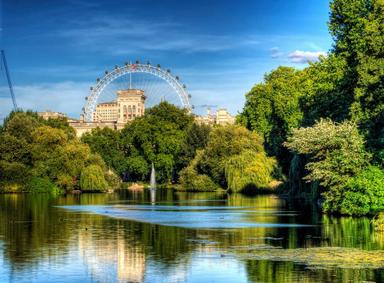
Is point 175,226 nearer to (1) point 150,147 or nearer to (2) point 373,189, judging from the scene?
(2) point 373,189

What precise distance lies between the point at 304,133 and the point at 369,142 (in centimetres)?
364

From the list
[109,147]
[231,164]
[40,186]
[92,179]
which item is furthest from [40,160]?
[109,147]

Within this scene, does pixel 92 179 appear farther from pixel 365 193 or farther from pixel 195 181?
pixel 365 193

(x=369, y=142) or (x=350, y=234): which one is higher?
(x=369, y=142)

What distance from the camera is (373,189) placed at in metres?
34.8

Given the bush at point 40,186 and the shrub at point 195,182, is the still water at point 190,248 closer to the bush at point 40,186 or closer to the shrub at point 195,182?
the bush at point 40,186

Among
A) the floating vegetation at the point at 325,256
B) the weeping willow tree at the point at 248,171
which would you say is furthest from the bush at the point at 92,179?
the floating vegetation at the point at 325,256

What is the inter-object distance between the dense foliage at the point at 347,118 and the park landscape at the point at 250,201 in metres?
0.08

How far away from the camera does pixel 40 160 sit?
73125mm

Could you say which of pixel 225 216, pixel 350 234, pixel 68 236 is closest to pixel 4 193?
pixel 225 216

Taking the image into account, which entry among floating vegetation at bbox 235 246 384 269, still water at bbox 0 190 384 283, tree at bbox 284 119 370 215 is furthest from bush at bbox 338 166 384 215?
floating vegetation at bbox 235 246 384 269

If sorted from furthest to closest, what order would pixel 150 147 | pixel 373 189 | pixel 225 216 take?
pixel 150 147, pixel 225 216, pixel 373 189

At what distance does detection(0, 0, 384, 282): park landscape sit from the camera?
21.0m

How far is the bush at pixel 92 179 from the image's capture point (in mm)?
70312
